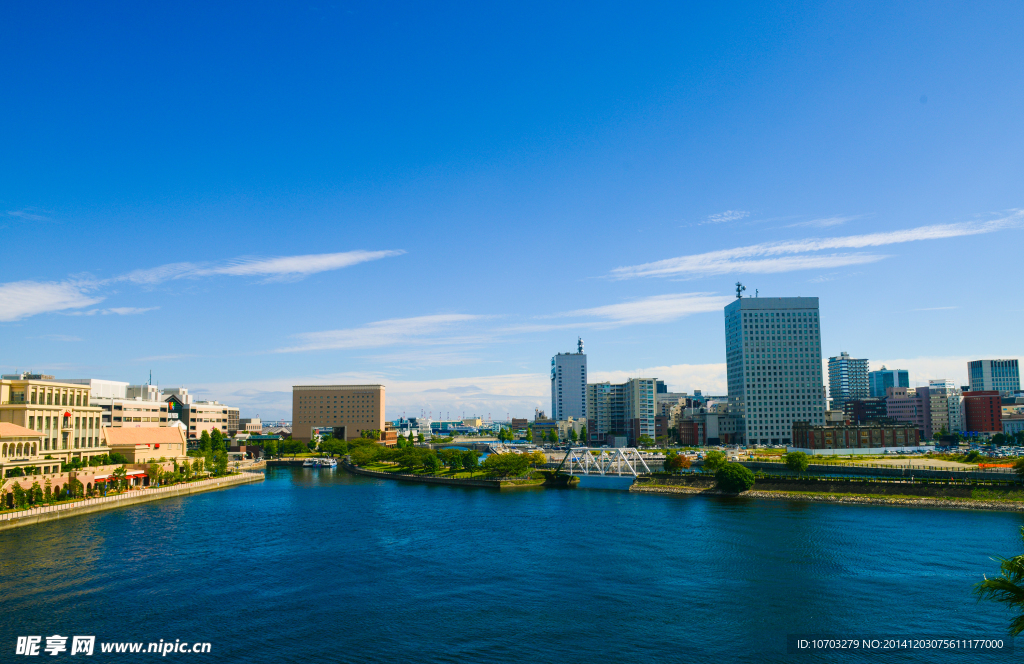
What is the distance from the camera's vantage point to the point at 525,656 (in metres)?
20.4

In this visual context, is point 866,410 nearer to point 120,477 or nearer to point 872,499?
point 872,499

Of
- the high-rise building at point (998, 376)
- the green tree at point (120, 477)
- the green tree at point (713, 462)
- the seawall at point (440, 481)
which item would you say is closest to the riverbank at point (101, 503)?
the green tree at point (120, 477)

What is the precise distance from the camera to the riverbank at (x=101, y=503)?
4188 cm

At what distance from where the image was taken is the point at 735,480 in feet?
193

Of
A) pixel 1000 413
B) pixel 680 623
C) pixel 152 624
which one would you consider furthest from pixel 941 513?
pixel 1000 413

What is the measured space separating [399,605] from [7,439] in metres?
38.6

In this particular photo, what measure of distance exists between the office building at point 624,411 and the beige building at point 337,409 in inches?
2117

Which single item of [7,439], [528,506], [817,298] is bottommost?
[528,506]

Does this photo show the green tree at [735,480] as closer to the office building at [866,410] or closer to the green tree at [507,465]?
the green tree at [507,465]

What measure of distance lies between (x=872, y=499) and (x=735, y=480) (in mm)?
10990

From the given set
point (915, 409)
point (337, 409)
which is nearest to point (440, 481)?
point (337, 409)

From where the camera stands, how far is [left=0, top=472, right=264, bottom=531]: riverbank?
4188 centimetres

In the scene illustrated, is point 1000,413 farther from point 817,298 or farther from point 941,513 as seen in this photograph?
point 941,513

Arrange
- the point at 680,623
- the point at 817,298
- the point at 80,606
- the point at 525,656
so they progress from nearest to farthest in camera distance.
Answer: the point at 525,656 → the point at 680,623 → the point at 80,606 → the point at 817,298
